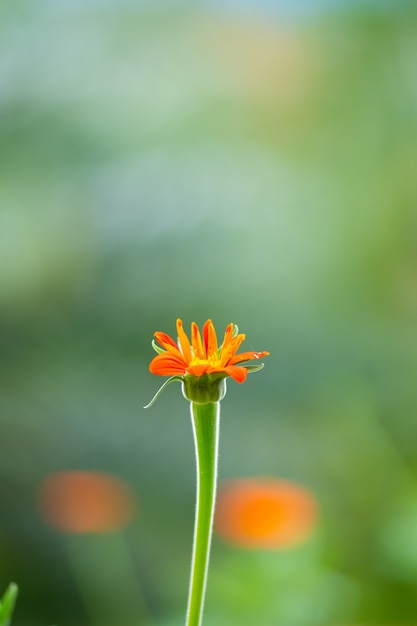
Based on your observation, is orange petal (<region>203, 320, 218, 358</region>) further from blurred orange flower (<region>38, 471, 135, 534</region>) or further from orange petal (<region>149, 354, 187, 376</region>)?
blurred orange flower (<region>38, 471, 135, 534</region>)

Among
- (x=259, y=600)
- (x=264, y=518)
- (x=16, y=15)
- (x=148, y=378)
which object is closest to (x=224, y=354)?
(x=259, y=600)

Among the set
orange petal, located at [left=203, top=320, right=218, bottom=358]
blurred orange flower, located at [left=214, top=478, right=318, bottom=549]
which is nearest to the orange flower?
orange petal, located at [left=203, top=320, right=218, bottom=358]

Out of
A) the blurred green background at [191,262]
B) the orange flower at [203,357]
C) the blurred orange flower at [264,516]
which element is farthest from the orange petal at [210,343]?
the blurred green background at [191,262]

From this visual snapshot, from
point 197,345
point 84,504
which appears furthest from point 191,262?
point 197,345

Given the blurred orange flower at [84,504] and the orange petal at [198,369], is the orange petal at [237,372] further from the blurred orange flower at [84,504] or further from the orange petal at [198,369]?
the blurred orange flower at [84,504]

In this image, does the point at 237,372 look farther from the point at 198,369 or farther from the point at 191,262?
the point at 191,262

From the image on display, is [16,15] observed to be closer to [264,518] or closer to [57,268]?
[57,268]

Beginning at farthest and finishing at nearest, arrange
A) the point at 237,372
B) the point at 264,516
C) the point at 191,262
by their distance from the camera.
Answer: the point at 191,262 → the point at 264,516 → the point at 237,372
